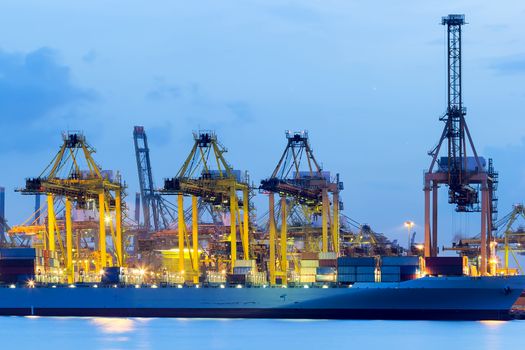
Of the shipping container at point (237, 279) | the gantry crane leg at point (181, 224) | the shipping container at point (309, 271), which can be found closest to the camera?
the shipping container at point (309, 271)

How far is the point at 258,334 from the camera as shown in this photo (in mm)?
79000

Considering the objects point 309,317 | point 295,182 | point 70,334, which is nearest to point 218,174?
point 295,182

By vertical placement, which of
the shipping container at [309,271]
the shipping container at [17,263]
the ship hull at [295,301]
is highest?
the shipping container at [17,263]

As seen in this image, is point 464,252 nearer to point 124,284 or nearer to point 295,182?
point 295,182

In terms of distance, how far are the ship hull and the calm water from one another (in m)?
1.43

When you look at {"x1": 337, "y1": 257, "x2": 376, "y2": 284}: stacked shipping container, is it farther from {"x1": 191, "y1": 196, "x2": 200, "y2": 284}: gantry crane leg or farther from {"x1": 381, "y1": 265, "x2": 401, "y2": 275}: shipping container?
{"x1": 191, "y1": 196, "x2": 200, "y2": 284}: gantry crane leg

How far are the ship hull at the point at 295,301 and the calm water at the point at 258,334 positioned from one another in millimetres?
1426

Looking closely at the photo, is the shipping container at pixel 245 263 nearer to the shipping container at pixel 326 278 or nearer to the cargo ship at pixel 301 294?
the cargo ship at pixel 301 294

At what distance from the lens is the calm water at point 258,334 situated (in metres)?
72.8

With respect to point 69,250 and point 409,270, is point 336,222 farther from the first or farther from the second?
point 69,250

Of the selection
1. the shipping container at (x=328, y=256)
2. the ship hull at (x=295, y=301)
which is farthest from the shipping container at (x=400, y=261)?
the shipping container at (x=328, y=256)

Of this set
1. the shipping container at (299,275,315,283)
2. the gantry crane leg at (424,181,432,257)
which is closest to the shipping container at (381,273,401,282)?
the gantry crane leg at (424,181,432,257)

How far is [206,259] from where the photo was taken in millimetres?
108062

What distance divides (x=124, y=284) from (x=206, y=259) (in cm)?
1278
